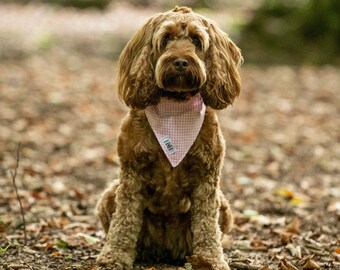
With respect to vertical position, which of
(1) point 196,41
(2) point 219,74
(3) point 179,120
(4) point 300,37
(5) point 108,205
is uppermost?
(4) point 300,37

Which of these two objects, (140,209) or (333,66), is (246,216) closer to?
(140,209)

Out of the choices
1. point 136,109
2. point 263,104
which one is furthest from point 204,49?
point 263,104

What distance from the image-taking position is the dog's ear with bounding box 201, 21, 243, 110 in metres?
4.23

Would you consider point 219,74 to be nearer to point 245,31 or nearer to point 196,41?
point 196,41

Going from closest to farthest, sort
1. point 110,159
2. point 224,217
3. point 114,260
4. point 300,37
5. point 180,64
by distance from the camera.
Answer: point 180,64 < point 114,260 < point 224,217 < point 110,159 < point 300,37

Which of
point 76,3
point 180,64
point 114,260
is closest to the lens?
point 180,64

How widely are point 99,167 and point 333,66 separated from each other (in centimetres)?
871

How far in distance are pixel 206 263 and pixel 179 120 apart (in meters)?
0.97

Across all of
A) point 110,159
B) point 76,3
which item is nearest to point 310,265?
point 110,159

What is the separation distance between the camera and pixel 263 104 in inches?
455

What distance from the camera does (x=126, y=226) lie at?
14.3ft

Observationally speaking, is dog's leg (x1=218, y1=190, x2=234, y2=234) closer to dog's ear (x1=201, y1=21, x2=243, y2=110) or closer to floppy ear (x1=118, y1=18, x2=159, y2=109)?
dog's ear (x1=201, y1=21, x2=243, y2=110)

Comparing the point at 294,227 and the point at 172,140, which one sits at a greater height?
the point at 172,140

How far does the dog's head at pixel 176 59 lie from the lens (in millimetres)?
4035
